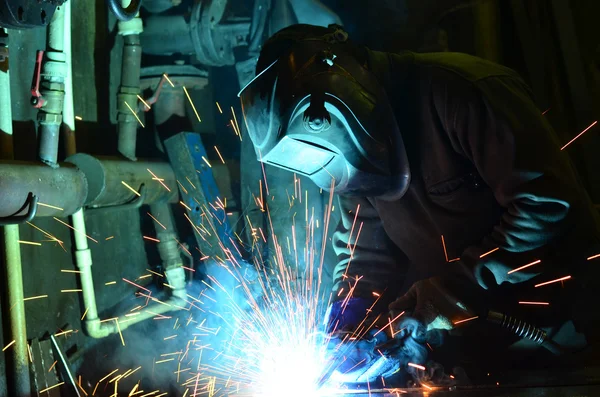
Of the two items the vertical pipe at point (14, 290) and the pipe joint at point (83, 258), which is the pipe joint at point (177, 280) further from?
the vertical pipe at point (14, 290)

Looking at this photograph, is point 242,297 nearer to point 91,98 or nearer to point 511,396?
point 91,98

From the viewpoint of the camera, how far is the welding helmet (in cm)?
196

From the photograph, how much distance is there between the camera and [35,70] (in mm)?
2500

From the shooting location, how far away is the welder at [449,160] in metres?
1.92

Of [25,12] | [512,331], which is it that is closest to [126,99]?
[25,12]

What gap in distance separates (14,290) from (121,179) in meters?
0.78

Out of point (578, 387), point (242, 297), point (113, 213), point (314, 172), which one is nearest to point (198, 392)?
point (242, 297)

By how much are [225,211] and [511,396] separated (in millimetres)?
2131

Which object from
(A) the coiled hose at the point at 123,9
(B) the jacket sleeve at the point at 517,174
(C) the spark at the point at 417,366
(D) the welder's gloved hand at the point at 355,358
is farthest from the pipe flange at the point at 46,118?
(C) the spark at the point at 417,366

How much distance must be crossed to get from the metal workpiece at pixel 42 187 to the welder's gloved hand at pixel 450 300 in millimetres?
1626

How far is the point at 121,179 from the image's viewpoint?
9.32 feet

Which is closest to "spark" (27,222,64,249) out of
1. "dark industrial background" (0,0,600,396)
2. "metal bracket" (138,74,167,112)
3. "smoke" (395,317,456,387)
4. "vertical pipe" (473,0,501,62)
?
"dark industrial background" (0,0,600,396)

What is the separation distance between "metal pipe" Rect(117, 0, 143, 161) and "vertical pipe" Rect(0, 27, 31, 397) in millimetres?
814

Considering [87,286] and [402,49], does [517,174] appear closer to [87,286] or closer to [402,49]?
[402,49]
